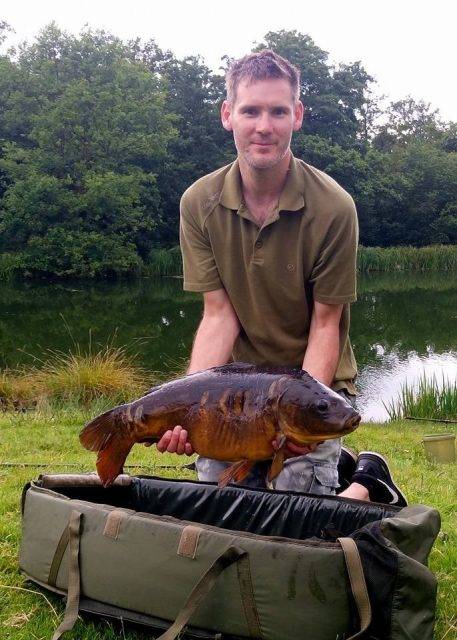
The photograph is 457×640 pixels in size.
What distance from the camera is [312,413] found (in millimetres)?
2383

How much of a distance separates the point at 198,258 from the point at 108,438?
1.17 metres

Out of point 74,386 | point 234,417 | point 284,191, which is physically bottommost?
point 74,386

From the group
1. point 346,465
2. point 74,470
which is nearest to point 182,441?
point 346,465

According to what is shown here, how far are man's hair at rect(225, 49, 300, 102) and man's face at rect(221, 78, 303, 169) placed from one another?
0.03 metres

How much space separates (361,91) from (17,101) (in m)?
21.5

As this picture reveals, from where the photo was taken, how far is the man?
314 centimetres

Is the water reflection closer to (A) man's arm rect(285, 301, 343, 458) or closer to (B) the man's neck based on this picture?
(A) man's arm rect(285, 301, 343, 458)

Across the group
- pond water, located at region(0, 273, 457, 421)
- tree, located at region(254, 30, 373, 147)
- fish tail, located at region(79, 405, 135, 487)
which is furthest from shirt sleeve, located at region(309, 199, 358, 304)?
tree, located at region(254, 30, 373, 147)

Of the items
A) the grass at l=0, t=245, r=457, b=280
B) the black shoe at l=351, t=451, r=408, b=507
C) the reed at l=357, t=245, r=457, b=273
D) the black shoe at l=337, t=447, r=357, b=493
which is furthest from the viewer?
the reed at l=357, t=245, r=457, b=273

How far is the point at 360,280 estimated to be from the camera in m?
28.1

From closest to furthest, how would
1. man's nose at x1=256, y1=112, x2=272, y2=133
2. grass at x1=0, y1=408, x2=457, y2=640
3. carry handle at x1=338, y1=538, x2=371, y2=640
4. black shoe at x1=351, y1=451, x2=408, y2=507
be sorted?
carry handle at x1=338, y1=538, x2=371, y2=640
grass at x1=0, y1=408, x2=457, y2=640
man's nose at x1=256, y1=112, x2=272, y2=133
black shoe at x1=351, y1=451, x2=408, y2=507

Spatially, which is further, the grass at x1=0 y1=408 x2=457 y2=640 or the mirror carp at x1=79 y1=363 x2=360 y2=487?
the grass at x1=0 y1=408 x2=457 y2=640

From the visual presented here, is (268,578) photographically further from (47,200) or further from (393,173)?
(393,173)

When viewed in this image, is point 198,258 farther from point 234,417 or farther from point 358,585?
point 358,585
